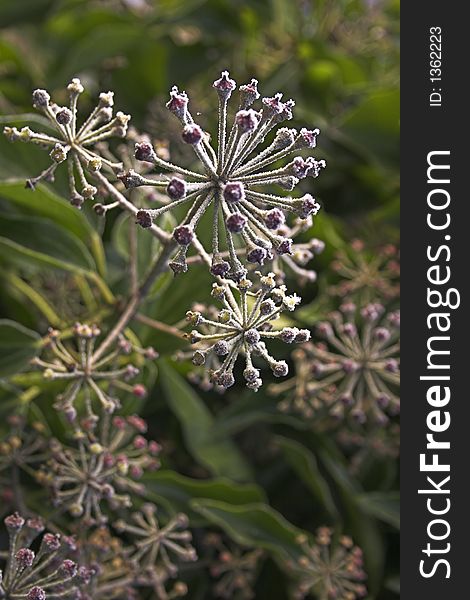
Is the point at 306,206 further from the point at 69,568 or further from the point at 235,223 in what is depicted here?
the point at 69,568

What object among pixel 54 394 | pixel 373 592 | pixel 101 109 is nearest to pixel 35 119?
pixel 101 109

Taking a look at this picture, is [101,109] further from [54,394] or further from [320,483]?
[320,483]

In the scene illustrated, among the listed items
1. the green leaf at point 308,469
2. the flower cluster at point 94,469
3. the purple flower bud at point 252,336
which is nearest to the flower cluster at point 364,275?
the green leaf at point 308,469

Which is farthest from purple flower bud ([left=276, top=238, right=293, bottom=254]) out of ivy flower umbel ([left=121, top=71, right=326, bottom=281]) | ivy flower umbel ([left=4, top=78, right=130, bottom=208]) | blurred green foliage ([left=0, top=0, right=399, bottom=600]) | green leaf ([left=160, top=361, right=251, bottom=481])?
green leaf ([left=160, top=361, right=251, bottom=481])

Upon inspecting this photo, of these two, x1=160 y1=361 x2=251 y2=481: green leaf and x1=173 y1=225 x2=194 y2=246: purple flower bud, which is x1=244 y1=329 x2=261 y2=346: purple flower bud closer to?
x1=173 y1=225 x2=194 y2=246: purple flower bud

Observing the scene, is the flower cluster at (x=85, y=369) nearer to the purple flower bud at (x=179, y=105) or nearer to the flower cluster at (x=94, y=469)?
the flower cluster at (x=94, y=469)

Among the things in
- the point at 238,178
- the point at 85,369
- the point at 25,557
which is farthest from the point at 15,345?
the point at 238,178
